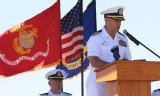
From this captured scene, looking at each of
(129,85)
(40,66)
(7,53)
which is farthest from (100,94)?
(7,53)

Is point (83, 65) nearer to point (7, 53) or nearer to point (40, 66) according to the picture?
point (40, 66)

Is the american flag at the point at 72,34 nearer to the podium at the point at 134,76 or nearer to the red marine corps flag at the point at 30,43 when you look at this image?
the red marine corps flag at the point at 30,43

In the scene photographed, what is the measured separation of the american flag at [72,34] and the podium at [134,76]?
244 inches

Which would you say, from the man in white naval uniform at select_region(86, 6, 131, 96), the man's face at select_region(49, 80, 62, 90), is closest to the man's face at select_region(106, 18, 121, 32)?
the man in white naval uniform at select_region(86, 6, 131, 96)

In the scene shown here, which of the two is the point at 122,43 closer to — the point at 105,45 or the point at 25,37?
the point at 105,45

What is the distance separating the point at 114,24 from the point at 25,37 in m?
5.54

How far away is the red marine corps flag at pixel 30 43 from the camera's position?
35.0ft

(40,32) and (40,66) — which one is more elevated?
(40,32)

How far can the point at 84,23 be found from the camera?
36.9ft

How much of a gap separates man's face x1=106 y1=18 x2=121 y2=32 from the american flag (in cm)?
493

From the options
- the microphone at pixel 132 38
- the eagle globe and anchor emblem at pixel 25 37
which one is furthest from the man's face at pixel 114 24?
the eagle globe and anchor emblem at pixel 25 37

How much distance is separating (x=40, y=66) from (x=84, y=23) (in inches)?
59.0

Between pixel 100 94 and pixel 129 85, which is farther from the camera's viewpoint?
pixel 100 94

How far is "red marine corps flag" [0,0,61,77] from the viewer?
10.7 meters
